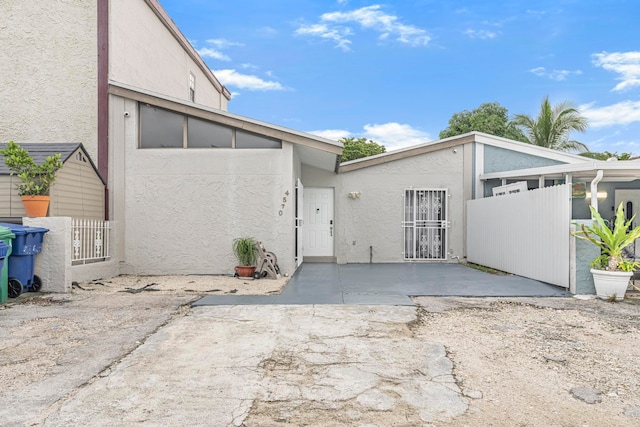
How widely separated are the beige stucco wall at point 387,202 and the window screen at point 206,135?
375 centimetres

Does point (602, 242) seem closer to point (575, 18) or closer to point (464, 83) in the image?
point (575, 18)

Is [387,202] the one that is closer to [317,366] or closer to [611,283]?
[611,283]

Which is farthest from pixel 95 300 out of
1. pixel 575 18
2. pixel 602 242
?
pixel 575 18

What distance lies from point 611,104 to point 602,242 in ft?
67.4

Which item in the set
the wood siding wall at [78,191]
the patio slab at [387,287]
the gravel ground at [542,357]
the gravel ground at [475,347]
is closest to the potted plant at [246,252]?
the patio slab at [387,287]

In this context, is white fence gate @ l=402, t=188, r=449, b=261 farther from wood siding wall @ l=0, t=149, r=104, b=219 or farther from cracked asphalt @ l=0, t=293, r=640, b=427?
wood siding wall @ l=0, t=149, r=104, b=219

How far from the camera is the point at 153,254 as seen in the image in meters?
9.40

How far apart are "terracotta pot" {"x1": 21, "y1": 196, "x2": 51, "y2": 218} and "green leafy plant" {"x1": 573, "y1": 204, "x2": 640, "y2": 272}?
30.7ft

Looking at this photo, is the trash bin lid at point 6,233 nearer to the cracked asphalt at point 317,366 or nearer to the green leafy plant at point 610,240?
the cracked asphalt at point 317,366

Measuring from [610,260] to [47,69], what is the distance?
41.2 feet

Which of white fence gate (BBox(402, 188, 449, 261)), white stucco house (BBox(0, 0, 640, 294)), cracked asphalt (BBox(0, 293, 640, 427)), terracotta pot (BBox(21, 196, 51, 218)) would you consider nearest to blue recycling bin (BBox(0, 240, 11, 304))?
cracked asphalt (BBox(0, 293, 640, 427))

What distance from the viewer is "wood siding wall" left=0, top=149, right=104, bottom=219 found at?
7.95 metres

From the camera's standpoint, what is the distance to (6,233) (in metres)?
6.50

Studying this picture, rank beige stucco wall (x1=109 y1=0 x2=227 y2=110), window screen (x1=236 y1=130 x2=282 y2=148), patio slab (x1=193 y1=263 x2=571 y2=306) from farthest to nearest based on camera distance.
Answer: beige stucco wall (x1=109 y1=0 x2=227 y2=110) < window screen (x1=236 y1=130 x2=282 y2=148) < patio slab (x1=193 y1=263 x2=571 y2=306)
